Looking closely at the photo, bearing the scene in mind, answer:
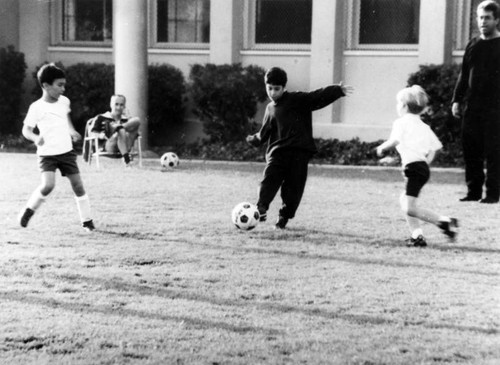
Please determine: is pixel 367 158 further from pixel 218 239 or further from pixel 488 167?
pixel 218 239

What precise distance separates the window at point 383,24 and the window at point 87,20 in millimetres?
5503

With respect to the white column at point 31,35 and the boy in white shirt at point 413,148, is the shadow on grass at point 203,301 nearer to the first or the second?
the boy in white shirt at point 413,148

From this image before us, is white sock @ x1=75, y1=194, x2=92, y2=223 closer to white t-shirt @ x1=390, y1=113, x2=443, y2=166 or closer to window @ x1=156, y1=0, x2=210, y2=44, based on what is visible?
white t-shirt @ x1=390, y1=113, x2=443, y2=166

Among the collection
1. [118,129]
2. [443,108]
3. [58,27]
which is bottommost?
[118,129]

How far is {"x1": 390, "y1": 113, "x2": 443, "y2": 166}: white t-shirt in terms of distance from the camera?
8547 mm

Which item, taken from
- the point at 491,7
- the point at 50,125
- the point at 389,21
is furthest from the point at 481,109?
the point at 389,21

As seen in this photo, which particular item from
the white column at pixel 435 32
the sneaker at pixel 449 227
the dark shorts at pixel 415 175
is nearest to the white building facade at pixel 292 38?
the white column at pixel 435 32

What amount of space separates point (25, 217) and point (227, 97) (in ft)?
32.5

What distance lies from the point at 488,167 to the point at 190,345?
6993mm

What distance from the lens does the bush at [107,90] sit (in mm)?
19453

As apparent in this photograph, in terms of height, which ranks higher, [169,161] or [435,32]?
[435,32]

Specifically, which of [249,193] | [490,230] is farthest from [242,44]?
[490,230]

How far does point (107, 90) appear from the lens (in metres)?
19.6

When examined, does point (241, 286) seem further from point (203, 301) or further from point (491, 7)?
point (491, 7)
